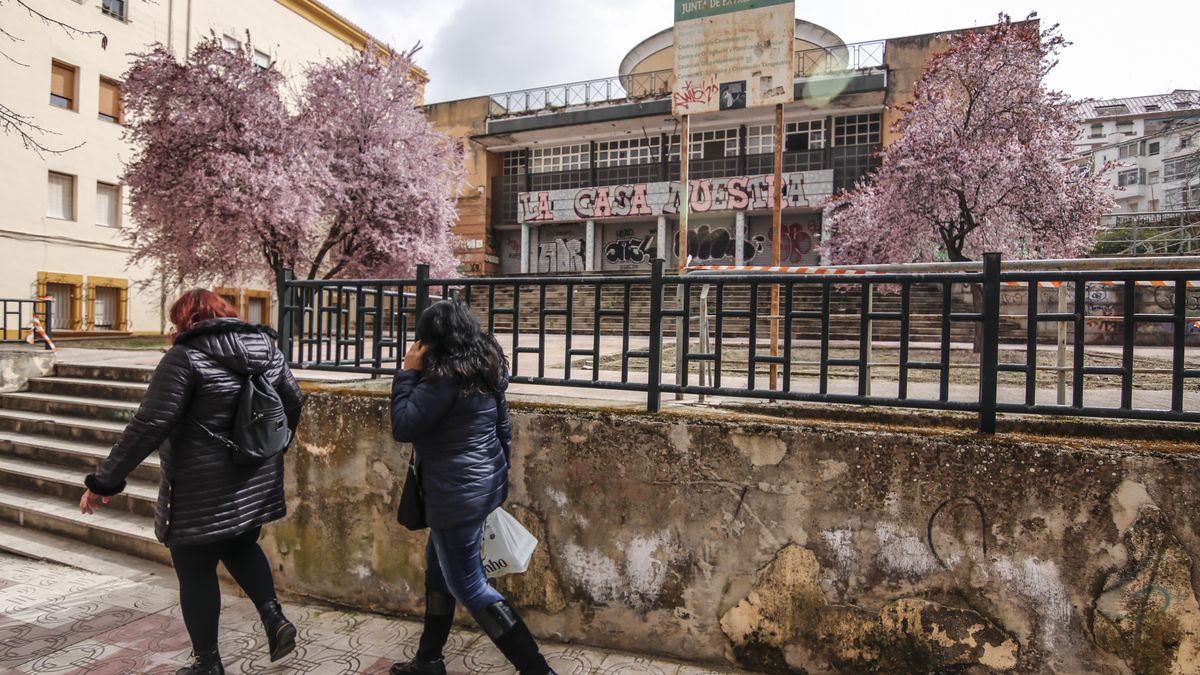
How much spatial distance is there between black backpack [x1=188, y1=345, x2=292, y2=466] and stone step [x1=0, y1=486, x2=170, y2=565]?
8.59 feet

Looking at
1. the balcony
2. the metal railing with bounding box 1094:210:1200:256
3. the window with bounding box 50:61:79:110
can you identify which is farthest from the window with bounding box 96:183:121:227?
the metal railing with bounding box 1094:210:1200:256

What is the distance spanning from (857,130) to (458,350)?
28.6 metres

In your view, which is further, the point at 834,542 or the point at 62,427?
the point at 62,427

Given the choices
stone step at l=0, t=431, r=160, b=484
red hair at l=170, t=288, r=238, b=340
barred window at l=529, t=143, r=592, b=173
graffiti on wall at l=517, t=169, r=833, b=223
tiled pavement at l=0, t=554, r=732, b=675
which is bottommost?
tiled pavement at l=0, t=554, r=732, b=675

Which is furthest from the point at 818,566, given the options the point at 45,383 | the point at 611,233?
the point at 611,233

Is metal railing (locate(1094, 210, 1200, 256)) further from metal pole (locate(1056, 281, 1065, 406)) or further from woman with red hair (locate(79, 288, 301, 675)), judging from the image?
woman with red hair (locate(79, 288, 301, 675))

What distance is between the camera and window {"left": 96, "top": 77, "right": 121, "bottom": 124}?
21531mm

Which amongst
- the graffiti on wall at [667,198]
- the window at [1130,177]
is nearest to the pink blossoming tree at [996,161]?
the graffiti on wall at [667,198]

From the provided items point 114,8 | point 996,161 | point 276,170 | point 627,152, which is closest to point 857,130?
point 627,152

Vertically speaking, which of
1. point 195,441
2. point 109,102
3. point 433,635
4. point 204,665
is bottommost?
point 204,665

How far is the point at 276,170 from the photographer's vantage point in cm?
1202

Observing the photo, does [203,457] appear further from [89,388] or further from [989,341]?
[89,388]

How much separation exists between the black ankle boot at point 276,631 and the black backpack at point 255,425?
0.77 meters

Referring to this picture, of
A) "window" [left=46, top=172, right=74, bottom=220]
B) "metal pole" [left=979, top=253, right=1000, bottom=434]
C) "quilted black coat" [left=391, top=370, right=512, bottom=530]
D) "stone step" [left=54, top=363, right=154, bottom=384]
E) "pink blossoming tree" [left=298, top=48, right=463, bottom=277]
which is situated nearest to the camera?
"quilted black coat" [left=391, top=370, right=512, bottom=530]
